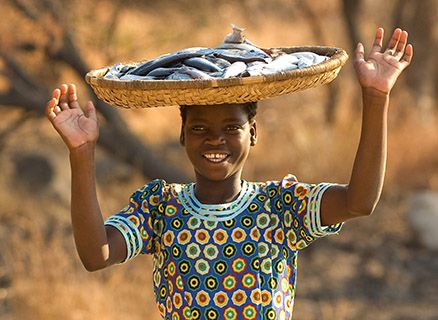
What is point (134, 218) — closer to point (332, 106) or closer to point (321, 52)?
point (321, 52)

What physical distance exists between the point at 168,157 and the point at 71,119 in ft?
21.8

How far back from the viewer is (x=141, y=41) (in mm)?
7477

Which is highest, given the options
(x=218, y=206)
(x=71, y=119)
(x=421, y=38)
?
(x=421, y=38)

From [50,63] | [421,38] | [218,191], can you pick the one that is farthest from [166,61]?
[421,38]

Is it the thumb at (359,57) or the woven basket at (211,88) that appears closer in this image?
the woven basket at (211,88)

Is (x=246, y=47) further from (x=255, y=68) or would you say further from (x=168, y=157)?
(x=168, y=157)

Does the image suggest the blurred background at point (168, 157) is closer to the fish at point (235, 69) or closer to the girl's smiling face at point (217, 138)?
the girl's smiling face at point (217, 138)

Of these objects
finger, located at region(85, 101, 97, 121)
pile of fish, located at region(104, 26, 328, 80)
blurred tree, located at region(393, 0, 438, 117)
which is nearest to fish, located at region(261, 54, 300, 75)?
pile of fish, located at region(104, 26, 328, 80)

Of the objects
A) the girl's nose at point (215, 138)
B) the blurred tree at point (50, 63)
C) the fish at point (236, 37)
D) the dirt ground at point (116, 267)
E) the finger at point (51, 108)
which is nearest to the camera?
the finger at point (51, 108)

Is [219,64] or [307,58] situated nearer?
[219,64]

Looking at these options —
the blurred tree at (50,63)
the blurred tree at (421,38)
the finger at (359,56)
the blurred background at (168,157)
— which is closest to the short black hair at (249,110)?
the finger at (359,56)

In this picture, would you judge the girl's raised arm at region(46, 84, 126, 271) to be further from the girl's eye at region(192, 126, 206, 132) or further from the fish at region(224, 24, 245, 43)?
the fish at region(224, 24, 245, 43)

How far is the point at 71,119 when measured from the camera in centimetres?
238

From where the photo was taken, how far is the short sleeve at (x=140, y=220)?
2.52 m
